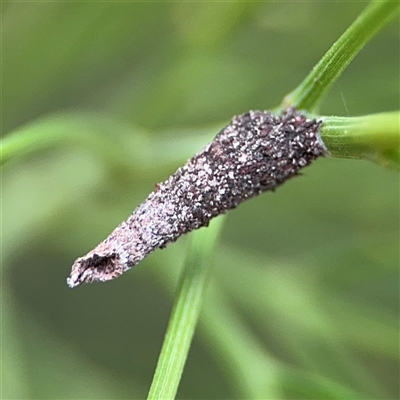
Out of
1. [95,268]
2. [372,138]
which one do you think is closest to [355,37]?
[372,138]

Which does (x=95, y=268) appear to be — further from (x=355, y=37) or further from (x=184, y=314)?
(x=355, y=37)

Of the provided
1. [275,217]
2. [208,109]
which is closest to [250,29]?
[208,109]

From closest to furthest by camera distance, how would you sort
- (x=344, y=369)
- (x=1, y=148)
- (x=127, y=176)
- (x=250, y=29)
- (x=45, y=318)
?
(x=1, y=148), (x=127, y=176), (x=344, y=369), (x=250, y=29), (x=45, y=318)

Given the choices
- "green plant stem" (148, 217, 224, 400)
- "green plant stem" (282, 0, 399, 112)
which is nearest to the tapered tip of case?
"green plant stem" (148, 217, 224, 400)

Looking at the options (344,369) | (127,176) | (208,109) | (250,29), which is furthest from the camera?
(208,109)

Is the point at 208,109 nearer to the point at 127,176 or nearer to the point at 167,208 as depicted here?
the point at 127,176
